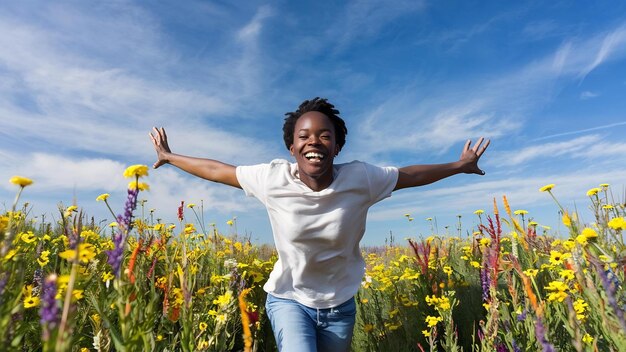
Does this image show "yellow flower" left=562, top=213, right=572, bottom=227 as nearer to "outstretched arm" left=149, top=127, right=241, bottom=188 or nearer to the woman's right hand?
"outstretched arm" left=149, top=127, right=241, bottom=188

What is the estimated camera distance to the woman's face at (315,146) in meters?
3.17

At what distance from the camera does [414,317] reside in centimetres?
450

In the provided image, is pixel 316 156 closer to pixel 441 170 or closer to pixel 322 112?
pixel 322 112

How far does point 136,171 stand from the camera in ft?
4.89

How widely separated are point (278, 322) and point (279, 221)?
2.32 feet

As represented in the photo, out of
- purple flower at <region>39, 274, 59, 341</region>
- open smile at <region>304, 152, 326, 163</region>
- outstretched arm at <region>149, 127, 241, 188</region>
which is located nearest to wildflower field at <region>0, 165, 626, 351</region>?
purple flower at <region>39, 274, 59, 341</region>

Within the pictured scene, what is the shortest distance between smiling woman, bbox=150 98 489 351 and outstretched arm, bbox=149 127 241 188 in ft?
0.60

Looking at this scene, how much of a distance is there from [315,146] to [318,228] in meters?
0.59

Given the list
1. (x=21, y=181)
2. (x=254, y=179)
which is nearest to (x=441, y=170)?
(x=254, y=179)

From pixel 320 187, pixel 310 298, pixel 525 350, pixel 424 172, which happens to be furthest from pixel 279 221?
pixel 525 350

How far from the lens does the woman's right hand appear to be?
3.94 meters

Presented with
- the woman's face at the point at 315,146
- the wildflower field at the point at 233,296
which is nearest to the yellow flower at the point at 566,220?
the wildflower field at the point at 233,296

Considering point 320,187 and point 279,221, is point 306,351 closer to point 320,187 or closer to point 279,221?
point 279,221

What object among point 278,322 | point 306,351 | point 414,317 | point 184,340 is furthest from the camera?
point 414,317
